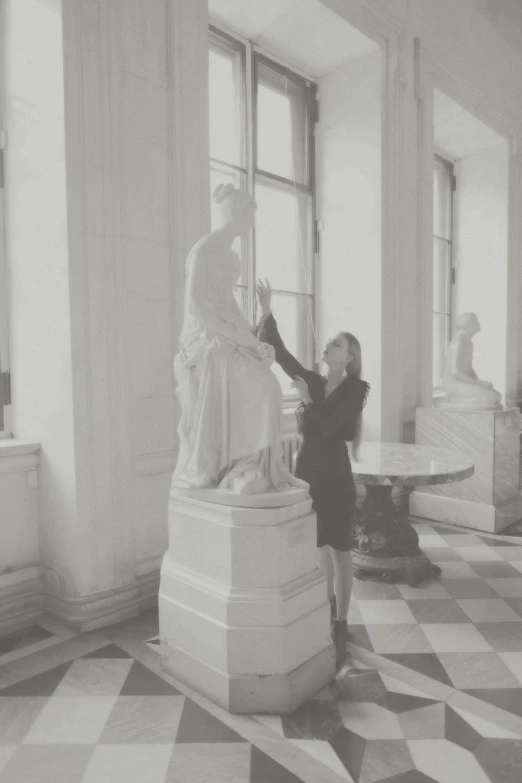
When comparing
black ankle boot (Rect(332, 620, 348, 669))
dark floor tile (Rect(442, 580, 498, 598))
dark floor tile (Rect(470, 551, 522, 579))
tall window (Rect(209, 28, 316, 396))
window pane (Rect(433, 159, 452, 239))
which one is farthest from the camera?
window pane (Rect(433, 159, 452, 239))

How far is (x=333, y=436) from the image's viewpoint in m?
2.94

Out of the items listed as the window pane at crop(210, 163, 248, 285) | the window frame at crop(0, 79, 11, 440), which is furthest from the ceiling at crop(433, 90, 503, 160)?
the window frame at crop(0, 79, 11, 440)

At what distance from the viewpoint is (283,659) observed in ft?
7.93

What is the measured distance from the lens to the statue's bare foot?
251 cm

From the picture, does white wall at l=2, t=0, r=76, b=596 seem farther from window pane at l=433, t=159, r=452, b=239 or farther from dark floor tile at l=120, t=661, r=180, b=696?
window pane at l=433, t=159, r=452, b=239

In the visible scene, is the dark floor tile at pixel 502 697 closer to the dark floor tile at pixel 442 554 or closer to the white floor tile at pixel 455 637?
the white floor tile at pixel 455 637

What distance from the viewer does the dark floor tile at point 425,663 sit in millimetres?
2709

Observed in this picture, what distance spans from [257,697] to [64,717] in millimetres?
794

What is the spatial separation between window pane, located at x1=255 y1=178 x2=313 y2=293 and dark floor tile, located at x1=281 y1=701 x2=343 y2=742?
365cm

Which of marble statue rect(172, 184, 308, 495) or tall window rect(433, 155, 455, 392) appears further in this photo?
tall window rect(433, 155, 455, 392)

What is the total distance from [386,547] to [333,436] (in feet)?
4.73

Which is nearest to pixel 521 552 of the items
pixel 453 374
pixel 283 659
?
pixel 453 374

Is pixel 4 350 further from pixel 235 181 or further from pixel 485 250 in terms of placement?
pixel 485 250

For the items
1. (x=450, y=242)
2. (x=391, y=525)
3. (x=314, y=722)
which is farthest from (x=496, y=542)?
(x=450, y=242)
